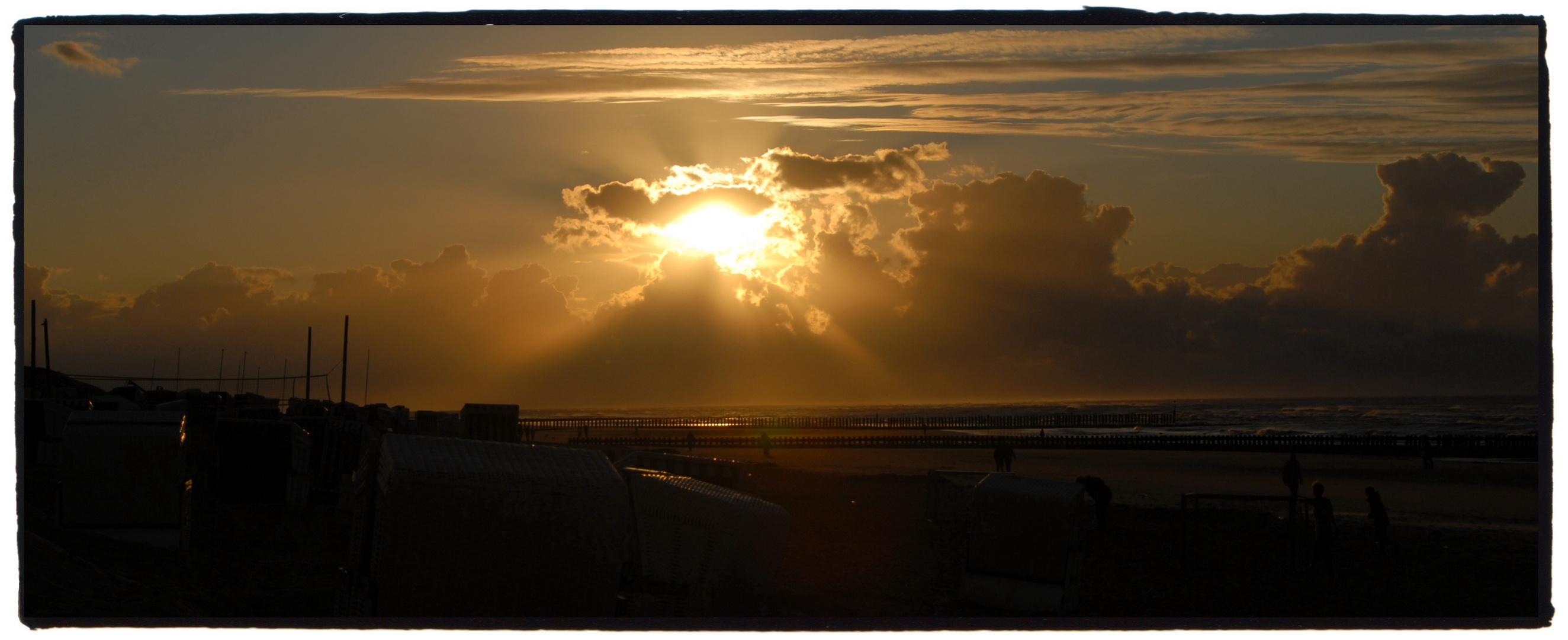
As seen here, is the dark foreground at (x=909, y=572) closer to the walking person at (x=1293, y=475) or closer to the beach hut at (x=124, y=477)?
the beach hut at (x=124, y=477)

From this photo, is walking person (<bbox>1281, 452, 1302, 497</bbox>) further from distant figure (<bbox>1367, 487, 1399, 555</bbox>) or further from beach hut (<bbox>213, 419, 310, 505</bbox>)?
beach hut (<bbox>213, 419, 310, 505</bbox>)

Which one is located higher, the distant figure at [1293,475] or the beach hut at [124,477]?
the beach hut at [124,477]

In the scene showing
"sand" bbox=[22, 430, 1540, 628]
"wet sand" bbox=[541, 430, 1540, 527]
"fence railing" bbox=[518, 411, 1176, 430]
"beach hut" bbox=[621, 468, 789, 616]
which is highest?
Result: "beach hut" bbox=[621, 468, 789, 616]

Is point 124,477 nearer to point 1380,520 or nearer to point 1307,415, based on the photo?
point 1380,520

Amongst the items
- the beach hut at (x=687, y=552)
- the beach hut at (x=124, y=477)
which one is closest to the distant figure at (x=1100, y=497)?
the beach hut at (x=687, y=552)

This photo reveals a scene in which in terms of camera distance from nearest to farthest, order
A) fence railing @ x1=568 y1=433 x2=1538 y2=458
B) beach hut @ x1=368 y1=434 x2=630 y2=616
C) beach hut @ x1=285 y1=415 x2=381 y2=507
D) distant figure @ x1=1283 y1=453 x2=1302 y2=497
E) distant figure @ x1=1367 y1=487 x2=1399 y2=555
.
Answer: beach hut @ x1=368 y1=434 x2=630 y2=616 → distant figure @ x1=1367 y1=487 x2=1399 y2=555 → beach hut @ x1=285 y1=415 x2=381 y2=507 → distant figure @ x1=1283 y1=453 x2=1302 y2=497 → fence railing @ x1=568 y1=433 x2=1538 y2=458

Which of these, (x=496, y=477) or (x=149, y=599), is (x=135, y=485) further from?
(x=496, y=477)

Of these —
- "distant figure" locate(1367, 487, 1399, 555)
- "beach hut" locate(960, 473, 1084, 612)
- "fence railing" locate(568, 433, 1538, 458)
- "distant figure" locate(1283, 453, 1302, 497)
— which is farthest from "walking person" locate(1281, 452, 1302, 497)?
"fence railing" locate(568, 433, 1538, 458)
